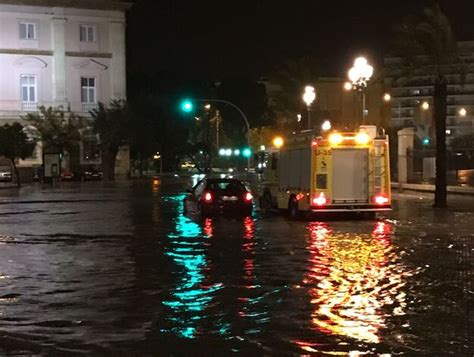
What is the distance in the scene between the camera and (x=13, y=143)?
58.7 meters

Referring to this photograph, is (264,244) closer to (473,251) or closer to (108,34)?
(473,251)

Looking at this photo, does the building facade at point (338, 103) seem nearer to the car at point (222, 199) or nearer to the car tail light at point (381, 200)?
the car at point (222, 199)

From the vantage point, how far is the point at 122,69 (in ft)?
233

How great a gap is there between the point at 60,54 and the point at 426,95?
60.4 meters

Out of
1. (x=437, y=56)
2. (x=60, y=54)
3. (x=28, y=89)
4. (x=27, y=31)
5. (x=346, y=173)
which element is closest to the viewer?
(x=346, y=173)

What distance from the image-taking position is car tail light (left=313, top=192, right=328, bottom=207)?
21.6 m

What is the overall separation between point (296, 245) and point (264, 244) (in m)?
0.74

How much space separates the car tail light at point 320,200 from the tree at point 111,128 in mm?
45987

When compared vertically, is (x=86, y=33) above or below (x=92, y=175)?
above

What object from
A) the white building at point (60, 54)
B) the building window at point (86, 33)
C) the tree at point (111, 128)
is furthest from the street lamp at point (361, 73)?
the building window at point (86, 33)

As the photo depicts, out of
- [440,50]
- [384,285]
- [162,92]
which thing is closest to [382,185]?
[440,50]

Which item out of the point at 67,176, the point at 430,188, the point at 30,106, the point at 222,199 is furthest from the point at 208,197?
the point at 30,106

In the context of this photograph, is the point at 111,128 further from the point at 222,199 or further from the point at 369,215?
the point at 369,215

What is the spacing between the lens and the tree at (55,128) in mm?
65375
